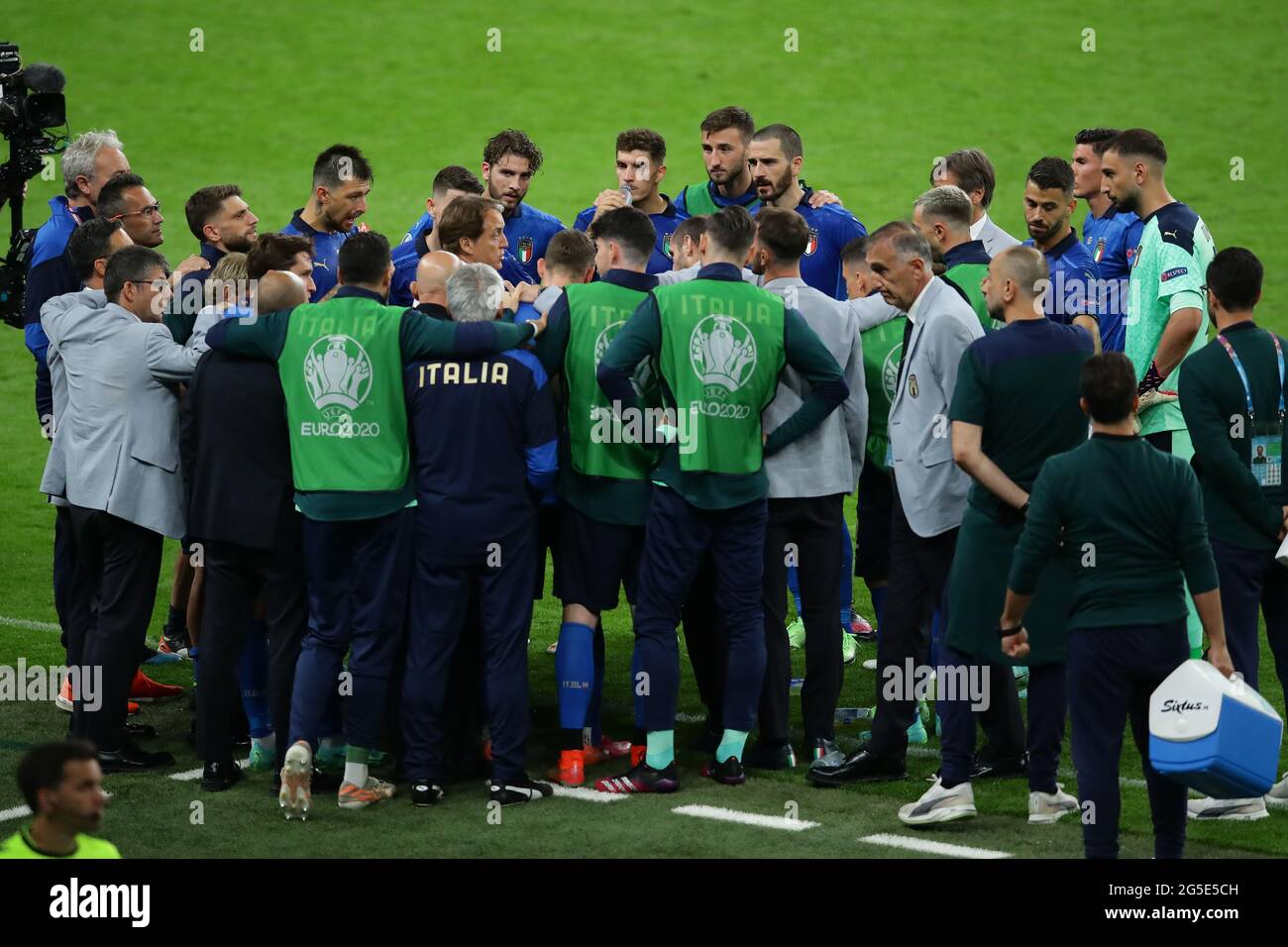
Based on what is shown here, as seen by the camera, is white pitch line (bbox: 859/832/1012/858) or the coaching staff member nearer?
the coaching staff member

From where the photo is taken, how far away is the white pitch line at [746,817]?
6.25m

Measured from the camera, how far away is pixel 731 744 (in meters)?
6.79

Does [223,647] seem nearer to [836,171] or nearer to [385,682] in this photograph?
[385,682]

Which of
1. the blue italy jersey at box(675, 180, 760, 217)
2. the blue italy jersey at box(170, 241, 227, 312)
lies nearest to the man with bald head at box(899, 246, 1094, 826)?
the blue italy jersey at box(675, 180, 760, 217)

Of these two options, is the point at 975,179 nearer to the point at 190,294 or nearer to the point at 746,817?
the point at 746,817

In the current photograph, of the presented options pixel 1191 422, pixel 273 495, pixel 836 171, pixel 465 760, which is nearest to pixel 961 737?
pixel 1191 422

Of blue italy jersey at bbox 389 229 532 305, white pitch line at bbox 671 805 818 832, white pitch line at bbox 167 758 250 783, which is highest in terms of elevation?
blue italy jersey at bbox 389 229 532 305

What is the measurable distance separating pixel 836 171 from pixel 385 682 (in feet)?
48.6

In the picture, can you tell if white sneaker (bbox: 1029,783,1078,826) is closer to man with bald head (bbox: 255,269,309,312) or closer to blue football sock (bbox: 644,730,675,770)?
blue football sock (bbox: 644,730,675,770)

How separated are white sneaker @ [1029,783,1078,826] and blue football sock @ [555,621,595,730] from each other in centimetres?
171

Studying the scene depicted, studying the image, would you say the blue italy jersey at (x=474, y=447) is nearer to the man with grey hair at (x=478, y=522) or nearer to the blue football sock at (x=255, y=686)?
the man with grey hair at (x=478, y=522)

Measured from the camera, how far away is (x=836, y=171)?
20.5 meters

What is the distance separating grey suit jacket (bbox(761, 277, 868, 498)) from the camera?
274 inches
